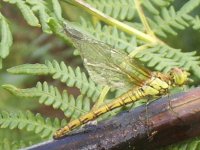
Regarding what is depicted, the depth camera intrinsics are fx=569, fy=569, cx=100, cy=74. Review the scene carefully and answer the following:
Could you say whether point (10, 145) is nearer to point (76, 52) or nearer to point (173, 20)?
point (76, 52)

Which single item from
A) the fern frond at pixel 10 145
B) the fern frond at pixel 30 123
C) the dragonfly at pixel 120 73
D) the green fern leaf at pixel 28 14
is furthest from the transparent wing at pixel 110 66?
the fern frond at pixel 10 145

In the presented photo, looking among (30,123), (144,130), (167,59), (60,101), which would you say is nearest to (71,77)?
(60,101)

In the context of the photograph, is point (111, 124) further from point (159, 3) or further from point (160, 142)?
point (159, 3)

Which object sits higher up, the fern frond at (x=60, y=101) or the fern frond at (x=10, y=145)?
the fern frond at (x=60, y=101)

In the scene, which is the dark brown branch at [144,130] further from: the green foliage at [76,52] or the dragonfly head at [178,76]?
the dragonfly head at [178,76]

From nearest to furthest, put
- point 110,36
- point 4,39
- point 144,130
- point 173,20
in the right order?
point 144,130, point 4,39, point 110,36, point 173,20

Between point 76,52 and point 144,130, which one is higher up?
point 76,52

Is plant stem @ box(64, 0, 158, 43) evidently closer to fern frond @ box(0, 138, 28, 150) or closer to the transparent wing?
the transparent wing
